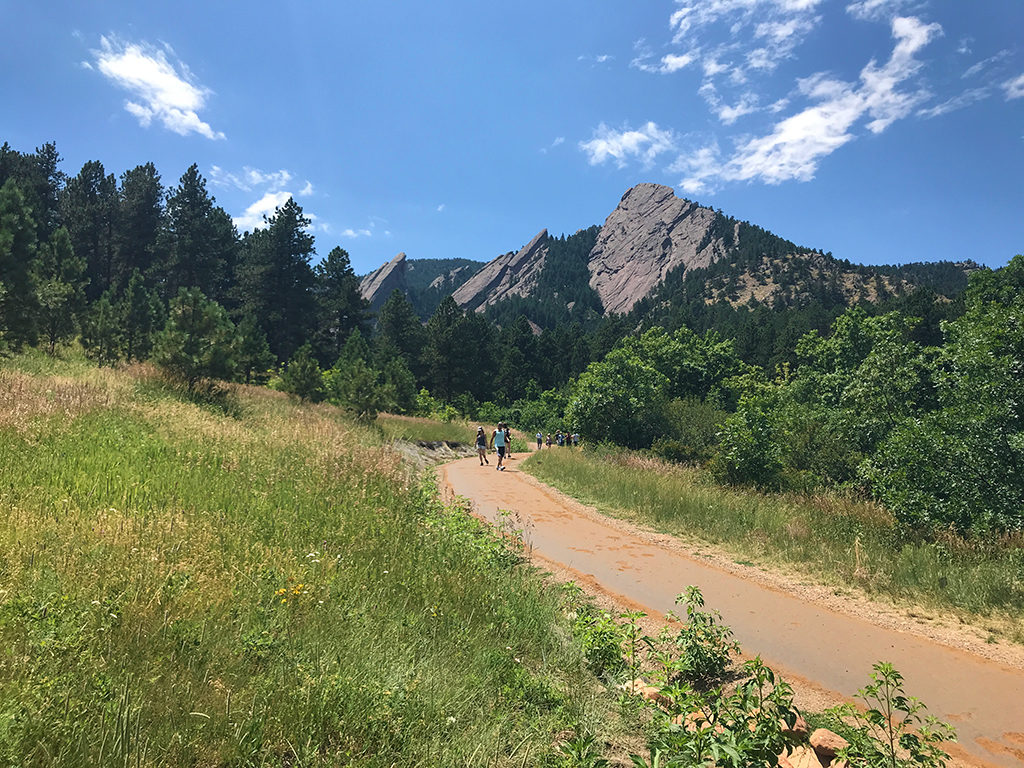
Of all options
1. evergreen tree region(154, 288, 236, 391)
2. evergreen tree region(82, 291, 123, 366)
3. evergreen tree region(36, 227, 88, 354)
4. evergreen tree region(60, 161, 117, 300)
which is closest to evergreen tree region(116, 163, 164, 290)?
evergreen tree region(60, 161, 117, 300)

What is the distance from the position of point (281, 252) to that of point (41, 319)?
35.5 metres

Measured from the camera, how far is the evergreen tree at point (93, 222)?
5272cm

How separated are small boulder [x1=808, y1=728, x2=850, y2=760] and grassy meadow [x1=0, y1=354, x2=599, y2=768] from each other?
1649 mm

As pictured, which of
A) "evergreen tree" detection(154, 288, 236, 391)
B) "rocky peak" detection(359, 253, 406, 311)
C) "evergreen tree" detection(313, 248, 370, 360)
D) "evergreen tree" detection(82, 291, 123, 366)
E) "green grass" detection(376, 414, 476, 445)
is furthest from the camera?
"rocky peak" detection(359, 253, 406, 311)

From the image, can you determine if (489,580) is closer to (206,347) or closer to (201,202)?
(206,347)

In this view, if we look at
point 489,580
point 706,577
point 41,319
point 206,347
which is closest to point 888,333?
point 706,577

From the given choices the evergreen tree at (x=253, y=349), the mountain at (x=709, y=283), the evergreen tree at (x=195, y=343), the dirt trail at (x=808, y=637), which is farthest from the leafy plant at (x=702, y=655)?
the mountain at (x=709, y=283)

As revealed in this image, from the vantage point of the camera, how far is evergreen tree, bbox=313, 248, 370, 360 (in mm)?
62688

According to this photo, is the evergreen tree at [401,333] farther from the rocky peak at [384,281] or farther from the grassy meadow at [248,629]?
the rocky peak at [384,281]

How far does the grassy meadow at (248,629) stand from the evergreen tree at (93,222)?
61.0 meters

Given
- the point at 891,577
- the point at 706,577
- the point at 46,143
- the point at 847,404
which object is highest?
the point at 46,143

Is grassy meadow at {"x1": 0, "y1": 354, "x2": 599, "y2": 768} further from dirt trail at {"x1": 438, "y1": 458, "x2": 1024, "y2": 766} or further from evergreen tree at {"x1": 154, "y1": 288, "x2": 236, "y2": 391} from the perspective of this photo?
evergreen tree at {"x1": 154, "y1": 288, "x2": 236, "y2": 391}

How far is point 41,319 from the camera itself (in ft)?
71.7

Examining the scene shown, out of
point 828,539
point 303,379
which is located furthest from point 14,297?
point 828,539
